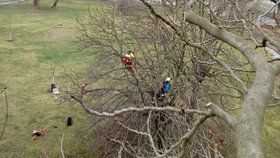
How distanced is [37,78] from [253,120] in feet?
55.6

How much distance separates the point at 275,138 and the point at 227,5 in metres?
6.83

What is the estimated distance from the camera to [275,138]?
14484mm

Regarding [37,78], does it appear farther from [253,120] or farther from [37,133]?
[253,120]

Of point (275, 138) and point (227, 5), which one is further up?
point (227, 5)

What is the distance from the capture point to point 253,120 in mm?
2455

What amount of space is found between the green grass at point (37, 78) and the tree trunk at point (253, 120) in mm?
2729

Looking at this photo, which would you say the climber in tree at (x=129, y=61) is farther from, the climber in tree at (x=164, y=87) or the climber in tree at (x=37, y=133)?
the climber in tree at (x=37, y=133)

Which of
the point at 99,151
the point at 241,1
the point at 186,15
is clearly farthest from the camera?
the point at 241,1

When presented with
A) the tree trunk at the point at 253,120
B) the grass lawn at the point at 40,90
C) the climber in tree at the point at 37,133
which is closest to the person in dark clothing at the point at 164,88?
the grass lawn at the point at 40,90

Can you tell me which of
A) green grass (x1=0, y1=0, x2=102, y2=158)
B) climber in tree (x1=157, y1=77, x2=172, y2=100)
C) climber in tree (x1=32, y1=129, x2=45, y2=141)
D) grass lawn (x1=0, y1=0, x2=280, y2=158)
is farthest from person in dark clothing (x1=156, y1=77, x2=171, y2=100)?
climber in tree (x1=32, y1=129, x2=45, y2=141)

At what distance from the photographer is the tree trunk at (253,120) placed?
2.24 metres

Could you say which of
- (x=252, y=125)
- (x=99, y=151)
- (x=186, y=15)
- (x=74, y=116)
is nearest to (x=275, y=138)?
(x=99, y=151)

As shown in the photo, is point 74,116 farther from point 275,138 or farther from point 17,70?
point 275,138

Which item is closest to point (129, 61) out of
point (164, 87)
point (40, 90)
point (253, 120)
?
point (164, 87)
